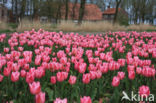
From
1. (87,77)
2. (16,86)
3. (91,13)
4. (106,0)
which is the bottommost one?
(16,86)

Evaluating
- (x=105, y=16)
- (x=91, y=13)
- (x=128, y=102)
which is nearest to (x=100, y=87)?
(x=128, y=102)

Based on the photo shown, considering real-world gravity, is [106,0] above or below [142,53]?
above

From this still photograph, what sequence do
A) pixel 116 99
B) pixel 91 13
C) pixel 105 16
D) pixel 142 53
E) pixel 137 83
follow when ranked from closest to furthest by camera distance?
pixel 116 99 < pixel 137 83 < pixel 142 53 < pixel 91 13 < pixel 105 16

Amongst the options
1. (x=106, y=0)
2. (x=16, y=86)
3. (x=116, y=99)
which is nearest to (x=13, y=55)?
(x=16, y=86)

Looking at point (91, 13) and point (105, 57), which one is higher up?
point (91, 13)

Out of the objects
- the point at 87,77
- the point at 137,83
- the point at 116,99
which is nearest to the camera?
the point at 116,99

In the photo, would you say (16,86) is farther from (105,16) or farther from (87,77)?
(105,16)

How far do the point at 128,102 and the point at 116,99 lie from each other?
14 cm

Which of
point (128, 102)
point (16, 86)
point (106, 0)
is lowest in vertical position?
point (128, 102)

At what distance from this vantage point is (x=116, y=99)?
155 cm

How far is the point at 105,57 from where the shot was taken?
8.79ft

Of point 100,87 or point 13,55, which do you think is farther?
point 13,55

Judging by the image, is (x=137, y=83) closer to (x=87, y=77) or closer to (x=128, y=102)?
(x=128, y=102)

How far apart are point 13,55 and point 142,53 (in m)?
2.24
